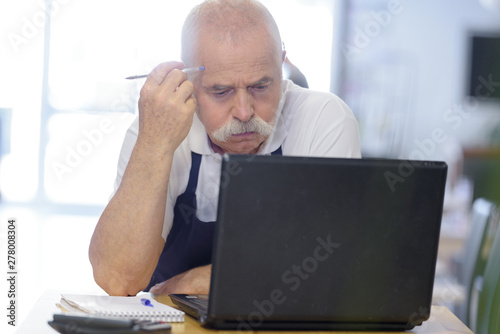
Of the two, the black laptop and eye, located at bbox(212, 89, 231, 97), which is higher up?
eye, located at bbox(212, 89, 231, 97)

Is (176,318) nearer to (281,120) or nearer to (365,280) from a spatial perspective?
(365,280)

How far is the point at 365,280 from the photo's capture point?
102cm

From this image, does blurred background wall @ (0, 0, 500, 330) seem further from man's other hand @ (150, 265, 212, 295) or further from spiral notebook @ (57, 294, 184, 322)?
spiral notebook @ (57, 294, 184, 322)

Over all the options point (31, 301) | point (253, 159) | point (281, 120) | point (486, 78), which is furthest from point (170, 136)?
point (486, 78)

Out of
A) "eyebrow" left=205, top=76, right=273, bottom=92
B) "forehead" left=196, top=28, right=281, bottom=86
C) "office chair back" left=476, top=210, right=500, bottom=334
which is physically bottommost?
"office chair back" left=476, top=210, right=500, bottom=334

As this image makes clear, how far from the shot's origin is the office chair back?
147cm

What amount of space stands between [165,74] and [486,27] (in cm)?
530
